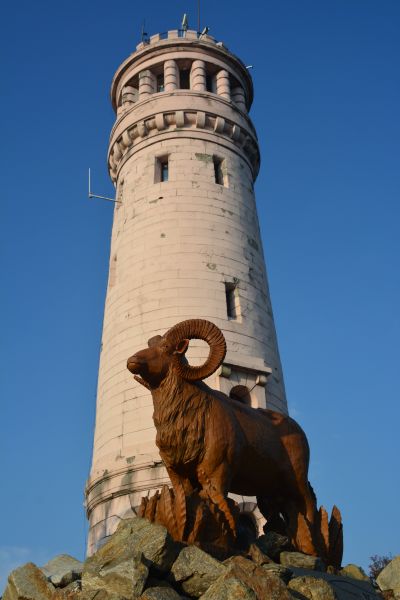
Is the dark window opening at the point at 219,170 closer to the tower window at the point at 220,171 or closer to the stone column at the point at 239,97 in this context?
the tower window at the point at 220,171

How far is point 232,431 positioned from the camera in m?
9.32

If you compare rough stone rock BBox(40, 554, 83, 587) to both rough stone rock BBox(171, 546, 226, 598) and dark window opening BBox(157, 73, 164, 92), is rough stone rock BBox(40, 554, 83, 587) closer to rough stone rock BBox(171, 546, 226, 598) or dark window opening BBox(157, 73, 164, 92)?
rough stone rock BBox(171, 546, 226, 598)

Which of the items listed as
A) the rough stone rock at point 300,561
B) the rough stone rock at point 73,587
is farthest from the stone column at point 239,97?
the rough stone rock at point 73,587

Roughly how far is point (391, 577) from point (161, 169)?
16.8 m

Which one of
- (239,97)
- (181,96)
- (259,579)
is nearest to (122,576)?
(259,579)

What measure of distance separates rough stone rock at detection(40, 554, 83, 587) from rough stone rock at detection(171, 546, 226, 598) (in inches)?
81.9

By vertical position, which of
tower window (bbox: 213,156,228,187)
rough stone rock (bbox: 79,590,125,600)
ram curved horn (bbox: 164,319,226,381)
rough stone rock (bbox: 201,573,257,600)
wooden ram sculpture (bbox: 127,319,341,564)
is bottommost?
rough stone rock (bbox: 201,573,257,600)

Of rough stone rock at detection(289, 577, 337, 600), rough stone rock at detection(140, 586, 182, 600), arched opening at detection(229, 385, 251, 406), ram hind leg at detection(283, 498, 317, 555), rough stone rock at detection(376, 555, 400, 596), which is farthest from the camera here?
arched opening at detection(229, 385, 251, 406)

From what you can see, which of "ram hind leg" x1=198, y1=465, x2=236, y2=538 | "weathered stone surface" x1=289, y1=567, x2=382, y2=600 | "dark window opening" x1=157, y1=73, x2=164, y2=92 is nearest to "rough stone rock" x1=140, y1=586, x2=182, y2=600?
"ram hind leg" x1=198, y1=465, x2=236, y2=538

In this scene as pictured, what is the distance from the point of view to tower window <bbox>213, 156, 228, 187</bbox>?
23402 mm

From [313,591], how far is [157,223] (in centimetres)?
1558

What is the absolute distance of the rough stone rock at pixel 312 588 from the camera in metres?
7.63

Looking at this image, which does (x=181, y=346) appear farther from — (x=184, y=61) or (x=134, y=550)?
(x=184, y=61)

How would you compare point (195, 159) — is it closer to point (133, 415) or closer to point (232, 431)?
point (133, 415)
